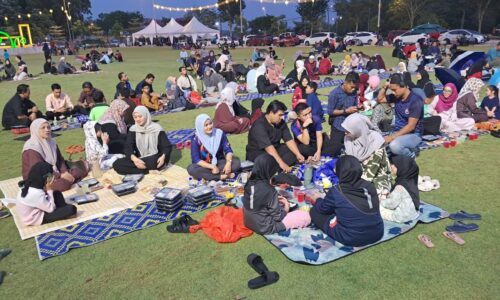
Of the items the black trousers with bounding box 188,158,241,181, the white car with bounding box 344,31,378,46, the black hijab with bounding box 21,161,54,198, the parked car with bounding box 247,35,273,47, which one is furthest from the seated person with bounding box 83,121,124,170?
the parked car with bounding box 247,35,273,47

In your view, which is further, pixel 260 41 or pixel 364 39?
pixel 260 41

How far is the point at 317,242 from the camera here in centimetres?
438

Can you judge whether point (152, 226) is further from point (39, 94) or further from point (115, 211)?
point (39, 94)

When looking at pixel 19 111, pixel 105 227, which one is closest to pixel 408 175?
pixel 105 227

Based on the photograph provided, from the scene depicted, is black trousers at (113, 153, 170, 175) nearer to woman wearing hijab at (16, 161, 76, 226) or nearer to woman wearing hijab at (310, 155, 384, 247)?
woman wearing hijab at (16, 161, 76, 226)

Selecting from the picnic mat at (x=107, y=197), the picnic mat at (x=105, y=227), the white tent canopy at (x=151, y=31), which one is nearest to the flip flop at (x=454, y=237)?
the picnic mat at (x=105, y=227)

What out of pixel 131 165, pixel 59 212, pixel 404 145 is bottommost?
pixel 59 212

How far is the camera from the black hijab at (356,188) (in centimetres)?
393

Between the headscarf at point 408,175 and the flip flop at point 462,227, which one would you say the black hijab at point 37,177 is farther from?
the flip flop at point 462,227

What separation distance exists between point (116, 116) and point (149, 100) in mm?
3931

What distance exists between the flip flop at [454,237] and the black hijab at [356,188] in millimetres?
1169

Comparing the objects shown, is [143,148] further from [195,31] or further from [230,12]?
[230,12]

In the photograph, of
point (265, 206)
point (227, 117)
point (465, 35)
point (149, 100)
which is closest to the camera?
point (265, 206)

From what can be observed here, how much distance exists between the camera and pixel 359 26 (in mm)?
65375
